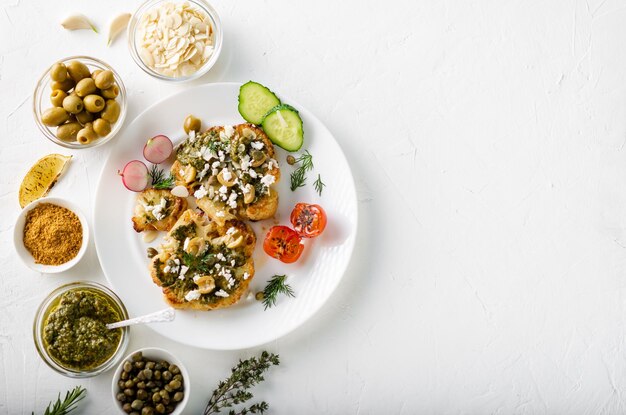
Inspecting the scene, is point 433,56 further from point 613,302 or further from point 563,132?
point 613,302

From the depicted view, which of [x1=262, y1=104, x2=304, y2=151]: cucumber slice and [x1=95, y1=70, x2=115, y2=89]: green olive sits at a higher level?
[x1=262, y1=104, x2=304, y2=151]: cucumber slice

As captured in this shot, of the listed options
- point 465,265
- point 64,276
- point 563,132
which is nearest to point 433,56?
point 563,132

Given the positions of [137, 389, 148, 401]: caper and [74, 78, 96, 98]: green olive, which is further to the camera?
[74, 78, 96, 98]: green olive

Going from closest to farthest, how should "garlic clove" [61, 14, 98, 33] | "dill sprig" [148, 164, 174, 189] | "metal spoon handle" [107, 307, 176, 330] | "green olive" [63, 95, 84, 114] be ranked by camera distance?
"metal spoon handle" [107, 307, 176, 330] → "green olive" [63, 95, 84, 114] → "dill sprig" [148, 164, 174, 189] → "garlic clove" [61, 14, 98, 33]

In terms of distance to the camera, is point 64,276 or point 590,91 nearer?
point 64,276

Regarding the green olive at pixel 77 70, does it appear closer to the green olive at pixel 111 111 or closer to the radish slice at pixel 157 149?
the green olive at pixel 111 111

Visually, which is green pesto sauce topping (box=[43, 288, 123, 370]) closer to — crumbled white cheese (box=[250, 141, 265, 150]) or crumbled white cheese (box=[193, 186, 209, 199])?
crumbled white cheese (box=[193, 186, 209, 199])

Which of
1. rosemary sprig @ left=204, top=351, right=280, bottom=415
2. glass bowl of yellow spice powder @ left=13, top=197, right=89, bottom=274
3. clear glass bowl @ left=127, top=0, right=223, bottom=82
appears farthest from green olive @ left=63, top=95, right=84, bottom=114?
rosemary sprig @ left=204, top=351, right=280, bottom=415
